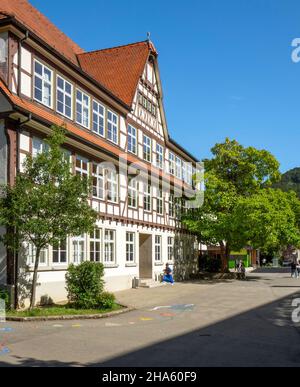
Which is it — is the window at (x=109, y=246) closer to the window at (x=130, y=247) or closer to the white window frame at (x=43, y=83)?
the window at (x=130, y=247)

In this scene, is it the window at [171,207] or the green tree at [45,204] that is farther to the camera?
the window at [171,207]

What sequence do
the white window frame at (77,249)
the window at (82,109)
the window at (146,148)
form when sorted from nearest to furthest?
the white window frame at (77,249)
the window at (82,109)
the window at (146,148)

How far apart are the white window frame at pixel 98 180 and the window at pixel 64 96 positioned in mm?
2800

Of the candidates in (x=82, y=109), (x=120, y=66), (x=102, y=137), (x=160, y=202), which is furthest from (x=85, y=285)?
(x=120, y=66)

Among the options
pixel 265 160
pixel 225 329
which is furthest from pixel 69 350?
pixel 265 160

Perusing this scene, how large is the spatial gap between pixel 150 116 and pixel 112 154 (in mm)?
8594

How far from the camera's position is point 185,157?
3969cm

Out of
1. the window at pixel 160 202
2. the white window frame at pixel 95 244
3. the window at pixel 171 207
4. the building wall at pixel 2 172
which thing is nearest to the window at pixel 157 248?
the window at pixel 160 202

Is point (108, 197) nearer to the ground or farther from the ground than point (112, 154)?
nearer to the ground

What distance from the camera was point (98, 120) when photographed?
2473 centimetres

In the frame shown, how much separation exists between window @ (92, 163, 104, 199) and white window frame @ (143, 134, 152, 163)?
→ 696cm

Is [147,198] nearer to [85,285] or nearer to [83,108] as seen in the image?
[83,108]

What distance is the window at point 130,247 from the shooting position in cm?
2700
